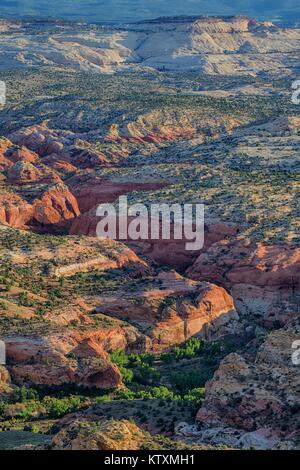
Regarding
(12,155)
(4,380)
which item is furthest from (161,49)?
(4,380)

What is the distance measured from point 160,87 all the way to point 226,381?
102271 millimetres

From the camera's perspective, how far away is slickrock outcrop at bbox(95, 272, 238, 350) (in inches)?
2057

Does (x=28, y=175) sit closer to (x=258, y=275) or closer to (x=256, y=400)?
(x=258, y=275)

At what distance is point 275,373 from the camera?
38.0m

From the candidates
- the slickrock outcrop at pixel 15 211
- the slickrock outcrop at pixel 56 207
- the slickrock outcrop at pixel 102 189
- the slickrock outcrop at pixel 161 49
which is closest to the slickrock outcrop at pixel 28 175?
the slickrock outcrop at pixel 102 189

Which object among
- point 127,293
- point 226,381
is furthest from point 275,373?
point 127,293

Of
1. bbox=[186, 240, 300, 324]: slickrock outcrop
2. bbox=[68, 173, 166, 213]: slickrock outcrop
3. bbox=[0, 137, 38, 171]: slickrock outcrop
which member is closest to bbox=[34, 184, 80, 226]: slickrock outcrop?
bbox=[68, 173, 166, 213]: slickrock outcrop

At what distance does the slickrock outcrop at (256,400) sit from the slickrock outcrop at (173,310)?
12819 millimetres

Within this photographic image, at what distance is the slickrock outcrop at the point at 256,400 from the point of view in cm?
3456

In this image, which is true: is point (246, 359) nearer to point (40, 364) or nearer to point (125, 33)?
point (40, 364)

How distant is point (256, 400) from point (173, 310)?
654 inches

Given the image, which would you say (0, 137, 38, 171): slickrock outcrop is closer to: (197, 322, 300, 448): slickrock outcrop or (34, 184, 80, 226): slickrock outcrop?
(34, 184, 80, 226): slickrock outcrop

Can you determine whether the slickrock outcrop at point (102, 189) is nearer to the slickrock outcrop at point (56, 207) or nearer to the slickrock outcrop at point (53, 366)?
the slickrock outcrop at point (56, 207)
